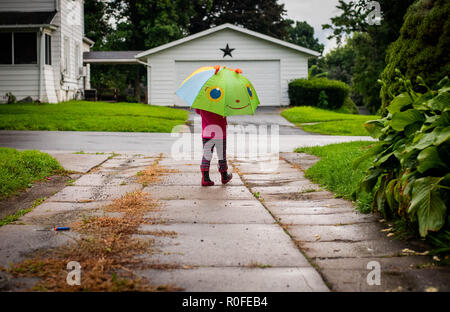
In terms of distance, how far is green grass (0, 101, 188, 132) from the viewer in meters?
14.6

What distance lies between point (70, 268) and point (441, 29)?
572 cm

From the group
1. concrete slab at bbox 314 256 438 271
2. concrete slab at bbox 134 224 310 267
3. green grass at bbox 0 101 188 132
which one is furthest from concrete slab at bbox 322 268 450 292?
green grass at bbox 0 101 188 132

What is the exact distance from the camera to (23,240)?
381cm

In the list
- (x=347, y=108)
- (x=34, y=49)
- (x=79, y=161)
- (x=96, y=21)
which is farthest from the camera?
(x=96, y=21)

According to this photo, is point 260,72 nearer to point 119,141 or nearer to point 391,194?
point 119,141

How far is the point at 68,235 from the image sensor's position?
13.0 feet

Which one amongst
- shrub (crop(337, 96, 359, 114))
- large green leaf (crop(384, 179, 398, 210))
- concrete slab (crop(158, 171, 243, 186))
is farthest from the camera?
shrub (crop(337, 96, 359, 114))

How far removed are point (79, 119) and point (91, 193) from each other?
11036mm

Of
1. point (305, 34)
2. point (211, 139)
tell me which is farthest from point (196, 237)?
point (305, 34)

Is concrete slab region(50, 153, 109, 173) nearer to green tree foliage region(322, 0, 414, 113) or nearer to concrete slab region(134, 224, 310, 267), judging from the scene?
concrete slab region(134, 224, 310, 267)

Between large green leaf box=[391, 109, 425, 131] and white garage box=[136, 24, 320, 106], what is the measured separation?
21.6m

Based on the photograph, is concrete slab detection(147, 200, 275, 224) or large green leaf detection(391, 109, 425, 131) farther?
concrete slab detection(147, 200, 275, 224)

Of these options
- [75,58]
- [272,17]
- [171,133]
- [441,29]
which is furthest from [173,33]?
[441,29]

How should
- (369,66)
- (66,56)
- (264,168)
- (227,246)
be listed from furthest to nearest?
(66,56) → (369,66) → (264,168) → (227,246)
